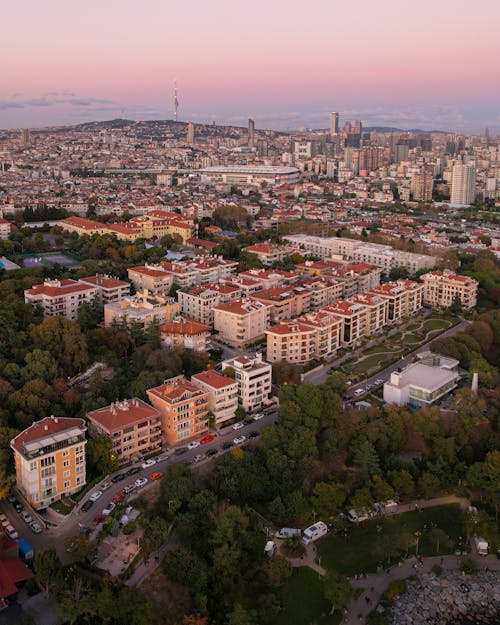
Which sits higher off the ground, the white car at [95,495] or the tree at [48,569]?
the tree at [48,569]

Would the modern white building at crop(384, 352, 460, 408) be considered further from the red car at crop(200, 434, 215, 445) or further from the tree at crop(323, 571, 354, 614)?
the tree at crop(323, 571, 354, 614)

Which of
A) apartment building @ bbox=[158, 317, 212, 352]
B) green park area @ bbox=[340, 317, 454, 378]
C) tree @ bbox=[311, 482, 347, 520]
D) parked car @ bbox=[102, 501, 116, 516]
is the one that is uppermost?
apartment building @ bbox=[158, 317, 212, 352]

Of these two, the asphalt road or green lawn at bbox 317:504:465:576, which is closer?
the asphalt road

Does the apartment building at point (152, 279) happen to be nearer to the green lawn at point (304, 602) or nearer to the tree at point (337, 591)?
the green lawn at point (304, 602)

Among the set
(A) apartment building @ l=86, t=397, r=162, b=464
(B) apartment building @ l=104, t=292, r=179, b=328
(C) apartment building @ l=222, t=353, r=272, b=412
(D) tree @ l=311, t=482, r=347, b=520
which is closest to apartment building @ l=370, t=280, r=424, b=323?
(B) apartment building @ l=104, t=292, r=179, b=328

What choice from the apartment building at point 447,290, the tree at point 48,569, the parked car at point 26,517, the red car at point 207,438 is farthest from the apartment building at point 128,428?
the apartment building at point 447,290

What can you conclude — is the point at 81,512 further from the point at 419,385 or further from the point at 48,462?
the point at 419,385
